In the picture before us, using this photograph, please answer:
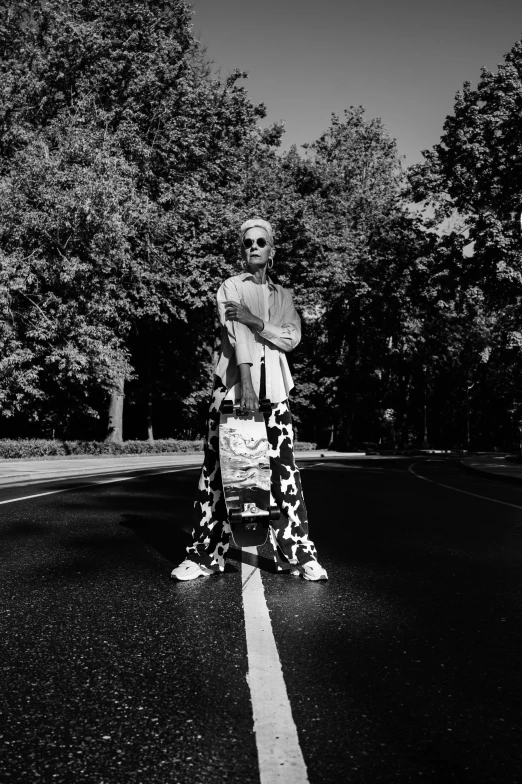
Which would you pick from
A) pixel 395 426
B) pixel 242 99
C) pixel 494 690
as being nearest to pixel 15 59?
pixel 242 99

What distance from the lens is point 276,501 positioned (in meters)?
4.83

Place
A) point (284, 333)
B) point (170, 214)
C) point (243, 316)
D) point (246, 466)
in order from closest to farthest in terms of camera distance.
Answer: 1. point (246, 466)
2. point (243, 316)
3. point (284, 333)
4. point (170, 214)

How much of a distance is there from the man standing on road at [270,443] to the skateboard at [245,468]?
23cm

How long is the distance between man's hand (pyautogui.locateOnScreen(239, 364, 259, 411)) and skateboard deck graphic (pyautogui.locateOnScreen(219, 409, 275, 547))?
2.2 inches

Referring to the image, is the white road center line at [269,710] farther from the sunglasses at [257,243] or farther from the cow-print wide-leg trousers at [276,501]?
the sunglasses at [257,243]

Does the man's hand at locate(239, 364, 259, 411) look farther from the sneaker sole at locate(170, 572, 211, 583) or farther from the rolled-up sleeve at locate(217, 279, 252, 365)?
the sneaker sole at locate(170, 572, 211, 583)

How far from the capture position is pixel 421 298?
35.3 m

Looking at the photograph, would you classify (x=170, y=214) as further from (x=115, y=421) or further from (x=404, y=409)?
(x=404, y=409)

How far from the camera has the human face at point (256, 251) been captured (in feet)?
16.4

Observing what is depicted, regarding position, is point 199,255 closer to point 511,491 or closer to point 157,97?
point 157,97

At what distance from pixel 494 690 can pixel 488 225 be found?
30.4 m

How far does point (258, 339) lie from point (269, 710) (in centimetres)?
259

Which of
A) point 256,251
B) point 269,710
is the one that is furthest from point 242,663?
point 256,251

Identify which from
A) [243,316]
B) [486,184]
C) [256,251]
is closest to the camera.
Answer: [243,316]
